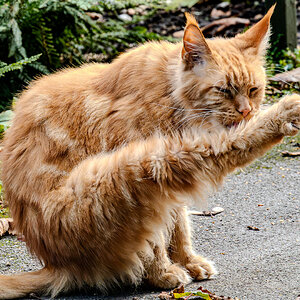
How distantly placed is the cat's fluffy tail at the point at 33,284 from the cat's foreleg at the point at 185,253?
2.43 feet

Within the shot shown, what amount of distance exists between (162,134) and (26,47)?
426cm

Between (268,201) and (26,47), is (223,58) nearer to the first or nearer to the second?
(268,201)

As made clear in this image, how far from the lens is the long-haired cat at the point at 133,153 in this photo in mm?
2826

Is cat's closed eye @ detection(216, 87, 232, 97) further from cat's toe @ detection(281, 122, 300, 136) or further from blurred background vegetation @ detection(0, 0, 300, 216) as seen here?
blurred background vegetation @ detection(0, 0, 300, 216)

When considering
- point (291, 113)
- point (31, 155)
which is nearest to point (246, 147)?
point (291, 113)

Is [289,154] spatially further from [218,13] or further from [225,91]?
[218,13]

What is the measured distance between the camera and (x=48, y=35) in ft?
22.8

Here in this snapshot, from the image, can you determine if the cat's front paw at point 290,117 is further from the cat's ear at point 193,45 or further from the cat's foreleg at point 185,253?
the cat's foreleg at point 185,253

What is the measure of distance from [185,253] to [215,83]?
1.12 m

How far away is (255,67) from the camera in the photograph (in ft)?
11.2

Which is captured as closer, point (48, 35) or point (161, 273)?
point (161, 273)

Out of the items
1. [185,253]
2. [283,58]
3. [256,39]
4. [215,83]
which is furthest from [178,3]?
[185,253]

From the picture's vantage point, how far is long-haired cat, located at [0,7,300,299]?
2826 millimetres

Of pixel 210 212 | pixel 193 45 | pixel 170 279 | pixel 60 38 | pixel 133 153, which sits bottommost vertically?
pixel 210 212
